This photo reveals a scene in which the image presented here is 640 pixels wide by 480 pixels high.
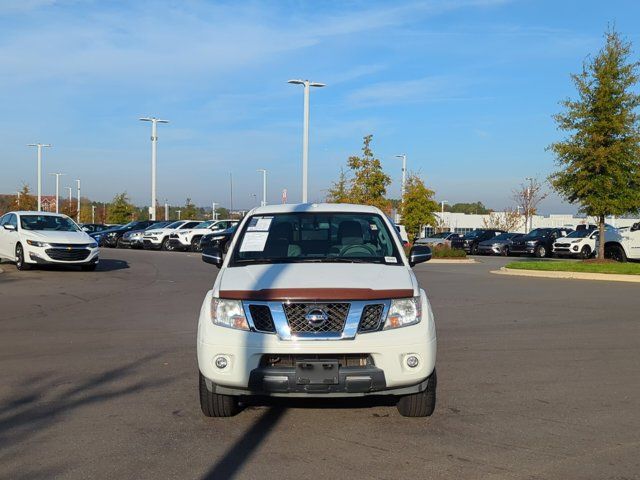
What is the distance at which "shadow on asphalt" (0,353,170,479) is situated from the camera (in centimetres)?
502

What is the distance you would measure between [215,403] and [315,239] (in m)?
1.92

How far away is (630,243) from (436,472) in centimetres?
2485

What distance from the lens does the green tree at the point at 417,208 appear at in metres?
33.9

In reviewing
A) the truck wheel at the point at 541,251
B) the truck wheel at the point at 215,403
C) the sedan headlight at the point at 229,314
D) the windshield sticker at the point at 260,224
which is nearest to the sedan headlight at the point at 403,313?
the sedan headlight at the point at 229,314

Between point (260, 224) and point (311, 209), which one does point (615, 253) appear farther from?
point (260, 224)

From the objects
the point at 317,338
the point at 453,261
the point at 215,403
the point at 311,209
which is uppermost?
the point at 311,209

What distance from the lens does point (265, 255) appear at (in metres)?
6.59

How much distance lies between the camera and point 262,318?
17.5 ft

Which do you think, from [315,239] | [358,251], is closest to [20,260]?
[315,239]

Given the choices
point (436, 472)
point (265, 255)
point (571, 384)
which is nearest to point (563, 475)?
point (436, 472)

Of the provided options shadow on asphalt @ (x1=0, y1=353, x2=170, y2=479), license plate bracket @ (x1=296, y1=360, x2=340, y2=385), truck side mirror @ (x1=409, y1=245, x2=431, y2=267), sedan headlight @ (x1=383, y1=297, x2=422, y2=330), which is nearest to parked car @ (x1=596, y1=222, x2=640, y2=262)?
truck side mirror @ (x1=409, y1=245, x2=431, y2=267)

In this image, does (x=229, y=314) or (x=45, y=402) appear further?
(x=45, y=402)

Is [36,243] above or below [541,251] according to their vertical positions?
above

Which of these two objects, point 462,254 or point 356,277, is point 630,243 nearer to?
point 462,254
